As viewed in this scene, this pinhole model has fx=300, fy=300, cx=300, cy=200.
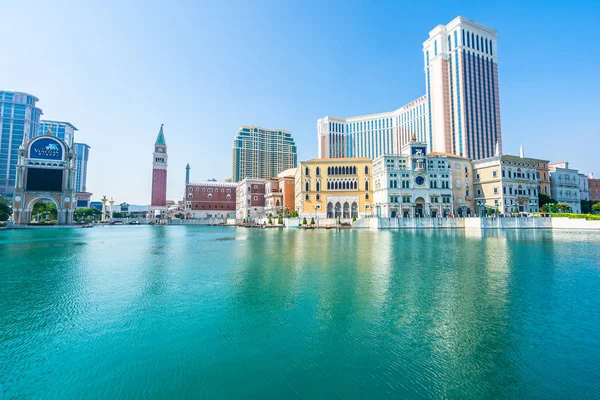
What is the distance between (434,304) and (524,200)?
2622 inches

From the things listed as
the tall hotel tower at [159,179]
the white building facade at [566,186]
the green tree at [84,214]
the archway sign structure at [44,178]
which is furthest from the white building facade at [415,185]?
the green tree at [84,214]

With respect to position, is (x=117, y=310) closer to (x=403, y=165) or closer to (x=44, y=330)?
(x=44, y=330)

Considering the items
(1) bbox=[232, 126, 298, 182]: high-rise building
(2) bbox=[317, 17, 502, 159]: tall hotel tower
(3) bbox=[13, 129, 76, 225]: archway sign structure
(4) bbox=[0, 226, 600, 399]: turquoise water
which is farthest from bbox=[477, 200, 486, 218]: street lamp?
(3) bbox=[13, 129, 76, 225]: archway sign structure

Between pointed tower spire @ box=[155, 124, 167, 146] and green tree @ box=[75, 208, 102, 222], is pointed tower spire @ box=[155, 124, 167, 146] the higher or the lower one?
the higher one

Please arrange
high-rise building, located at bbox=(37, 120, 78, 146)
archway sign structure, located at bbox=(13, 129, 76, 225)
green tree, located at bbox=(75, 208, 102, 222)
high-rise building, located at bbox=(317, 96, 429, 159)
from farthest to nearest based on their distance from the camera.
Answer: high-rise building, located at bbox=(37, 120, 78, 146)
high-rise building, located at bbox=(317, 96, 429, 159)
green tree, located at bbox=(75, 208, 102, 222)
archway sign structure, located at bbox=(13, 129, 76, 225)

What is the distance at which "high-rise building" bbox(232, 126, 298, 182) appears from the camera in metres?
135

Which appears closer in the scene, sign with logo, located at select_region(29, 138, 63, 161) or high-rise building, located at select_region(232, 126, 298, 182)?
sign with logo, located at select_region(29, 138, 63, 161)

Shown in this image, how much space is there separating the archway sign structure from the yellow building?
189ft

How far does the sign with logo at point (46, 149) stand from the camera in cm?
7088

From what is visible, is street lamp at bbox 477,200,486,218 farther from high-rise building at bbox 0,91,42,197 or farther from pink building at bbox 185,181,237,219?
high-rise building at bbox 0,91,42,197

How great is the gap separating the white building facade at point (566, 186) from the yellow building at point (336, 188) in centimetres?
4229

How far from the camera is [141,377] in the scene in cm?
632

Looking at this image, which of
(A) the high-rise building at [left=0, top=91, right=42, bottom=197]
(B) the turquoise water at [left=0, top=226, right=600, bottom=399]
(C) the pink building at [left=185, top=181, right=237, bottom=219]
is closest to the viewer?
(B) the turquoise water at [left=0, top=226, right=600, bottom=399]

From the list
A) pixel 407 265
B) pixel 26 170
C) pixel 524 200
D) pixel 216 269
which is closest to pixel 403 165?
pixel 524 200
